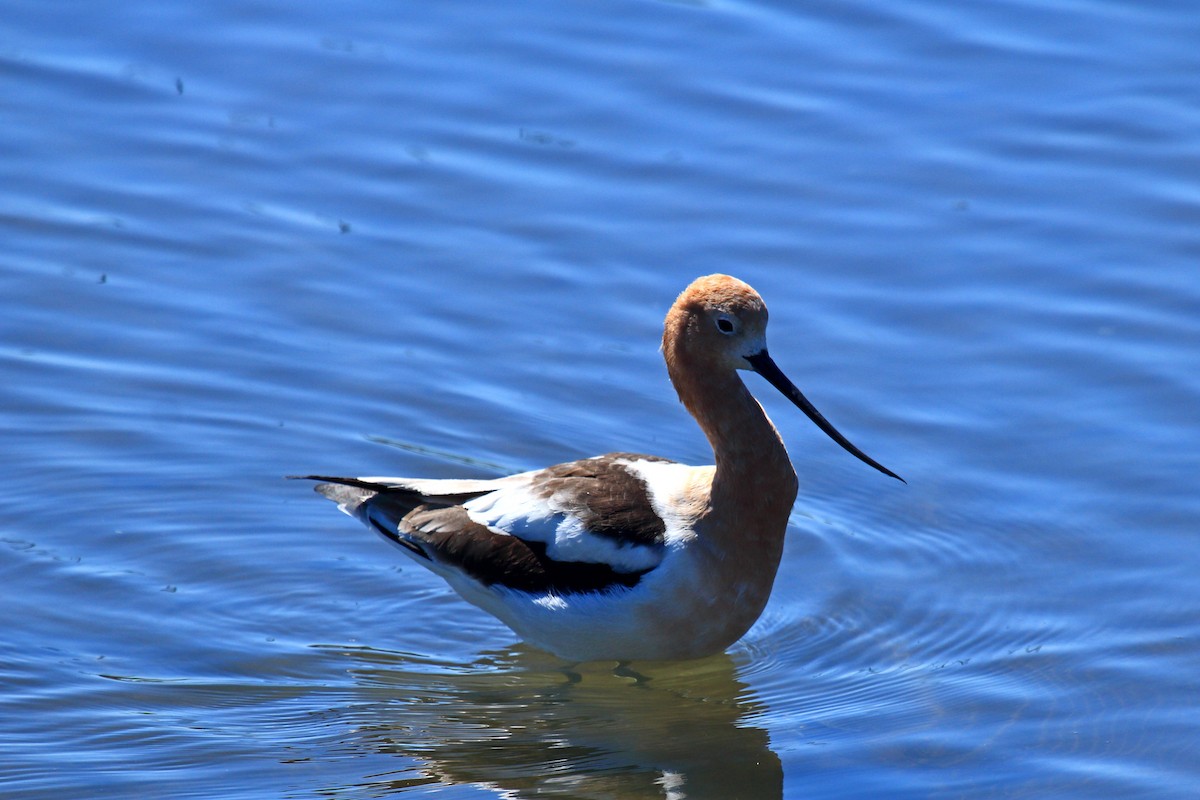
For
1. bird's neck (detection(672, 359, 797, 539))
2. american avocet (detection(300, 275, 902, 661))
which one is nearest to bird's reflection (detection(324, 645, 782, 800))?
american avocet (detection(300, 275, 902, 661))

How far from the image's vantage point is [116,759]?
729 centimetres

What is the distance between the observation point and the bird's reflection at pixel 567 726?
7.31 m

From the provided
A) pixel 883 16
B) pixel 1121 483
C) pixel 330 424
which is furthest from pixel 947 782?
pixel 883 16

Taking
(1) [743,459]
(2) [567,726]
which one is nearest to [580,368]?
(1) [743,459]

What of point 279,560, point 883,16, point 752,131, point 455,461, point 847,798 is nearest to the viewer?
point 847,798

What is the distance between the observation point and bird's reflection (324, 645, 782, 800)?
7.31 m

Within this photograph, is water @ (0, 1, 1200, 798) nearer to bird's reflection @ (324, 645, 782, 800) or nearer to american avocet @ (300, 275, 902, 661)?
bird's reflection @ (324, 645, 782, 800)

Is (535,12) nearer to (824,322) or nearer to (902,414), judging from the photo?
(824,322)

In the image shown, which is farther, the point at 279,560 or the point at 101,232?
the point at 101,232

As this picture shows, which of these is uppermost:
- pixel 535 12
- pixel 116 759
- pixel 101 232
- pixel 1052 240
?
pixel 535 12

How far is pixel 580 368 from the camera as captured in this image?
33.8 feet

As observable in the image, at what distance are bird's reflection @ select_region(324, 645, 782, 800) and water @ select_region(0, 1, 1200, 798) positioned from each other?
2 centimetres

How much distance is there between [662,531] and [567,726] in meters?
0.98

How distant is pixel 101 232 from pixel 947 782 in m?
6.80
